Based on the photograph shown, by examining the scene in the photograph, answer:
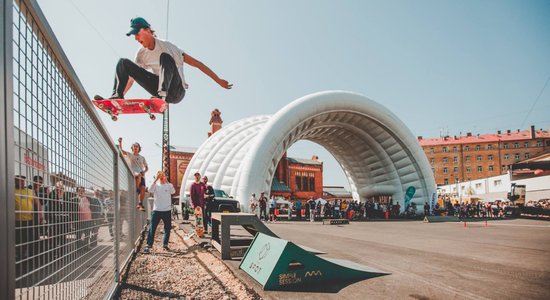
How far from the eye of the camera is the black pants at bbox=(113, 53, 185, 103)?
4.35 m

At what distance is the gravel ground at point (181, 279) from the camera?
368cm

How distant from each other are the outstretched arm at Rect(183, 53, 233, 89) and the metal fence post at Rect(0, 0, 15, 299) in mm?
3701

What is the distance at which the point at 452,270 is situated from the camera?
489 cm

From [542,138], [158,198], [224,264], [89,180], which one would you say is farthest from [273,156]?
[542,138]

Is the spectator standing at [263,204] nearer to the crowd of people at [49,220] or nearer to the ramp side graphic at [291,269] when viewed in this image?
the ramp side graphic at [291,269]

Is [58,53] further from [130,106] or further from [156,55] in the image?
[130,106]

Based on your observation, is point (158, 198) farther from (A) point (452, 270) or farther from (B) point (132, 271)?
(A) point (452, 270)

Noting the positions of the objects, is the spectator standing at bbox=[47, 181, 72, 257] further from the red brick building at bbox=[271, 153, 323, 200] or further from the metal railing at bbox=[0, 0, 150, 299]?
the red brick building at bbox=[271, 153, 323, 200]

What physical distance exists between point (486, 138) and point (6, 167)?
91.5m

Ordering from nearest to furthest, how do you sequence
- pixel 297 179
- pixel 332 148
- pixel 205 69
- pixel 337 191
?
1. pixel 205 69
2. pixel 332 148
3. pixel 297 179
4. pixel 337 191

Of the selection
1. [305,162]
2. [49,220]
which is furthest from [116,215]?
[305,162]

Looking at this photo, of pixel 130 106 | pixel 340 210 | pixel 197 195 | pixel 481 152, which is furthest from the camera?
pixel 481 152

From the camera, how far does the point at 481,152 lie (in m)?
77.1

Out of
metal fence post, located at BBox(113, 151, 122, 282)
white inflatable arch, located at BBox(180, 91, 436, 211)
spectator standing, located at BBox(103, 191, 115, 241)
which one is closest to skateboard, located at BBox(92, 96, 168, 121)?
metal fence post, located at BBox(113, 151, 122, 282)
